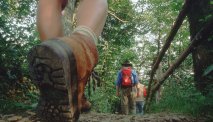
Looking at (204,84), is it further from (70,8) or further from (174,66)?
(70,8)

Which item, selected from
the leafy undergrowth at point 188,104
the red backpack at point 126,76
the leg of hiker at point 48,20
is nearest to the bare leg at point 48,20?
the leg of hiker at point 48,20

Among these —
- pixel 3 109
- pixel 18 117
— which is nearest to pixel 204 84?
pixel 18 117

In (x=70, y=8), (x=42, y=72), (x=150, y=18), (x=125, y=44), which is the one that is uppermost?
(x=150, y=18)

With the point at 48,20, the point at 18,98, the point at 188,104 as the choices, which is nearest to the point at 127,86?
the point at 18,98

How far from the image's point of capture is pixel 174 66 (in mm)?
4047

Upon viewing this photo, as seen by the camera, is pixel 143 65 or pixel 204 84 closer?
pixel 204 84

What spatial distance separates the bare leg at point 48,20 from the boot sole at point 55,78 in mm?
256

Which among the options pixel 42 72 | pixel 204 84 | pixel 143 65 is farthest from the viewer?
pixel 143 65

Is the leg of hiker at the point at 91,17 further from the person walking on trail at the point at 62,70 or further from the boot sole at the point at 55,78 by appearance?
the boot sole at the point at 55,78

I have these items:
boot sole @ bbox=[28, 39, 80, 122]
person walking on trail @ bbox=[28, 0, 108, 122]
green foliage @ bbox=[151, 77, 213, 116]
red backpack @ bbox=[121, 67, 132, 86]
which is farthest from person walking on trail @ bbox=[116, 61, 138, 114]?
boot sole @ bbox=[28, 39, 80, 122]

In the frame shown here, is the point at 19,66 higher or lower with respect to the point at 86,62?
higher

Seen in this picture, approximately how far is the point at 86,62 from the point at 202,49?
325 centimetres

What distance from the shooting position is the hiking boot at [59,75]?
50.1 inches

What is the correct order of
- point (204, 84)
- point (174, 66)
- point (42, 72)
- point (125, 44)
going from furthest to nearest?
point (125, 44) → point (204, 84) → point (174, 66) → point (42, 72)
